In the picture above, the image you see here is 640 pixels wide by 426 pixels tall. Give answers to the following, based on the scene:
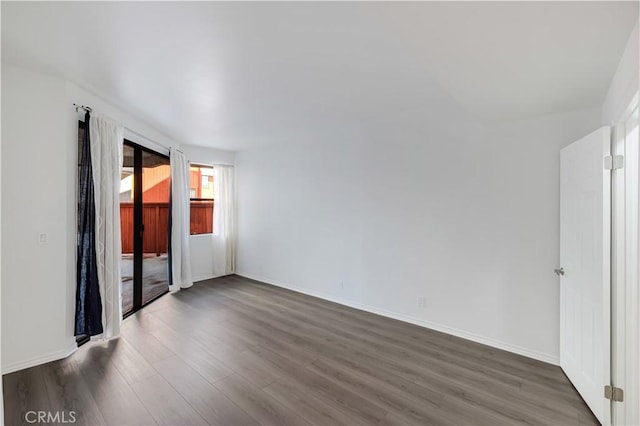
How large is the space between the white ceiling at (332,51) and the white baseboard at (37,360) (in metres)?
2.52

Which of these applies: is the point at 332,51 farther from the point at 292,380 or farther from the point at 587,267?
the point at 292,380

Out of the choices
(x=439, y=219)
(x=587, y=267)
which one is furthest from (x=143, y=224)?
(x=587, y=267)

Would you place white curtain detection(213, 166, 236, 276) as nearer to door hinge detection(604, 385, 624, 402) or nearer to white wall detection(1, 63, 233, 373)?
white wall detection(1, 63, 233, 373)

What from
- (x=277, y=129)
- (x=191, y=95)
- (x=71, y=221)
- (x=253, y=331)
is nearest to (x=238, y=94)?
(x=191, y=95)

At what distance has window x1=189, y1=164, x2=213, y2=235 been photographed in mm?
5590

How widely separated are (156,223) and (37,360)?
2325mm

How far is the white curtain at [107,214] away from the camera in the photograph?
9.64 feet

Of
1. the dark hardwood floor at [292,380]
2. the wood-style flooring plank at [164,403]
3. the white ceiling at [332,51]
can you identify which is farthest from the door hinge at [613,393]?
the wood-style flooring plank at [164,403]

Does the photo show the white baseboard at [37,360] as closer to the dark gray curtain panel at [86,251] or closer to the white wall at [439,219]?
the dark gray curtain panel at [86,251]

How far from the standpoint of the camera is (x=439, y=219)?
11.1 feet

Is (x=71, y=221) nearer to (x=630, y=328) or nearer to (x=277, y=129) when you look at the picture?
(x=277, y=129)

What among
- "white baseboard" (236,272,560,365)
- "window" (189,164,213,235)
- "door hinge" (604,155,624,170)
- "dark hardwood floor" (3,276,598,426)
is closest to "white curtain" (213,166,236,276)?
"window" (189,164,213,235)

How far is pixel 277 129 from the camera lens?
429 centimetres

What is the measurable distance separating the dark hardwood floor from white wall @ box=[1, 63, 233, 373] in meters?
0.31
